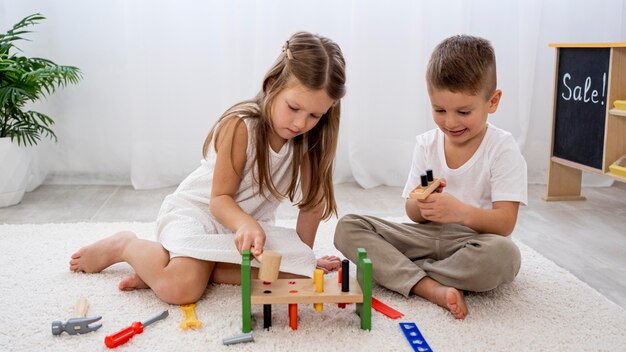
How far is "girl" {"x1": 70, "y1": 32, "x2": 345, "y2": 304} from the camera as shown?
1234 millimetres

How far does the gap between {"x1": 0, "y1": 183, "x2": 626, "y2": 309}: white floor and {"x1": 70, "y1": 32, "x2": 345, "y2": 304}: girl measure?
1.77ft

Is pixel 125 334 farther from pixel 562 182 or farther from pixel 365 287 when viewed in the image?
pixel 562 182

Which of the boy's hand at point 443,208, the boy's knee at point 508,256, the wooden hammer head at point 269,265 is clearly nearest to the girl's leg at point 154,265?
the wooden hammer head at point 269,265

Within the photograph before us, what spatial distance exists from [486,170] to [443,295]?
0.27m

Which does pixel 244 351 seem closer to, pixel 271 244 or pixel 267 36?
pixel 271 244

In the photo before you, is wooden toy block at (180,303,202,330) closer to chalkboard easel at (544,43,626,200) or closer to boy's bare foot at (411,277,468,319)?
boy's bare foot at (411,277,468,319)

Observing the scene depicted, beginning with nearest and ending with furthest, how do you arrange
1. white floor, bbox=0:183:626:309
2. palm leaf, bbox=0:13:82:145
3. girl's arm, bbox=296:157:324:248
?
1. girl's arm, bbox=296:157:324:248
2. white floor, bbox=0:183:626:309
3. palm leaf, bbox=0:13:82:145

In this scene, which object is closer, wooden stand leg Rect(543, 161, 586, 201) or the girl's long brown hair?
the girl's long brown hair

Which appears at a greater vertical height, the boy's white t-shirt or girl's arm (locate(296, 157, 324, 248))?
the boy's white t-shirt

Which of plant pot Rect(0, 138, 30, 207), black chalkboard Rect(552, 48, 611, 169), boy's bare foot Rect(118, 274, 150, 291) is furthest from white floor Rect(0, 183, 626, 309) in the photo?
boy's bare foot Rect(118, 274, 150, 291)

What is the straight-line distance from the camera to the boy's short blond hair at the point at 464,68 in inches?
49.6

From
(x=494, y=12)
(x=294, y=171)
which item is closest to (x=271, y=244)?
(x=294, y=171)

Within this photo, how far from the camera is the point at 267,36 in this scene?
7.59ft

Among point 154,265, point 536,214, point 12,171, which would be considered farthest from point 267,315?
point 12,171
